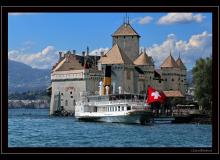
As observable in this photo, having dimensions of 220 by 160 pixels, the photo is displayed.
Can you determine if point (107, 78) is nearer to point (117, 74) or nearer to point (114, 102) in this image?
point (117, 74)

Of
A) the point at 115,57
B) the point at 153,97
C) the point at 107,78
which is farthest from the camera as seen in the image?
the point at 115,57

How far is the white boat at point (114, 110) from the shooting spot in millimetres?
30375

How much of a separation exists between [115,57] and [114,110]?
1667 centimetres

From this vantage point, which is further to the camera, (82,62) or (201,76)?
(82,62)

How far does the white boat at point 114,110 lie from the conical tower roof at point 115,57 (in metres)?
9.78

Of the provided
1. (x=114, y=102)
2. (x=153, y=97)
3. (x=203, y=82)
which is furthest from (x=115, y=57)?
(x=203, y=82)

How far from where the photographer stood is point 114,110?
3259cm

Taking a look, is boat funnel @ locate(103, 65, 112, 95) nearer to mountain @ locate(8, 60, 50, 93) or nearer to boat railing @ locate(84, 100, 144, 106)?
boat railing @ locate(84, 100, 144, 106)

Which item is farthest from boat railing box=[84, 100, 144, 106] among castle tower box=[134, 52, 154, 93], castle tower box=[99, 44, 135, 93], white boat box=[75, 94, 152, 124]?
castle tower box=[134, 52, 154, 93]
